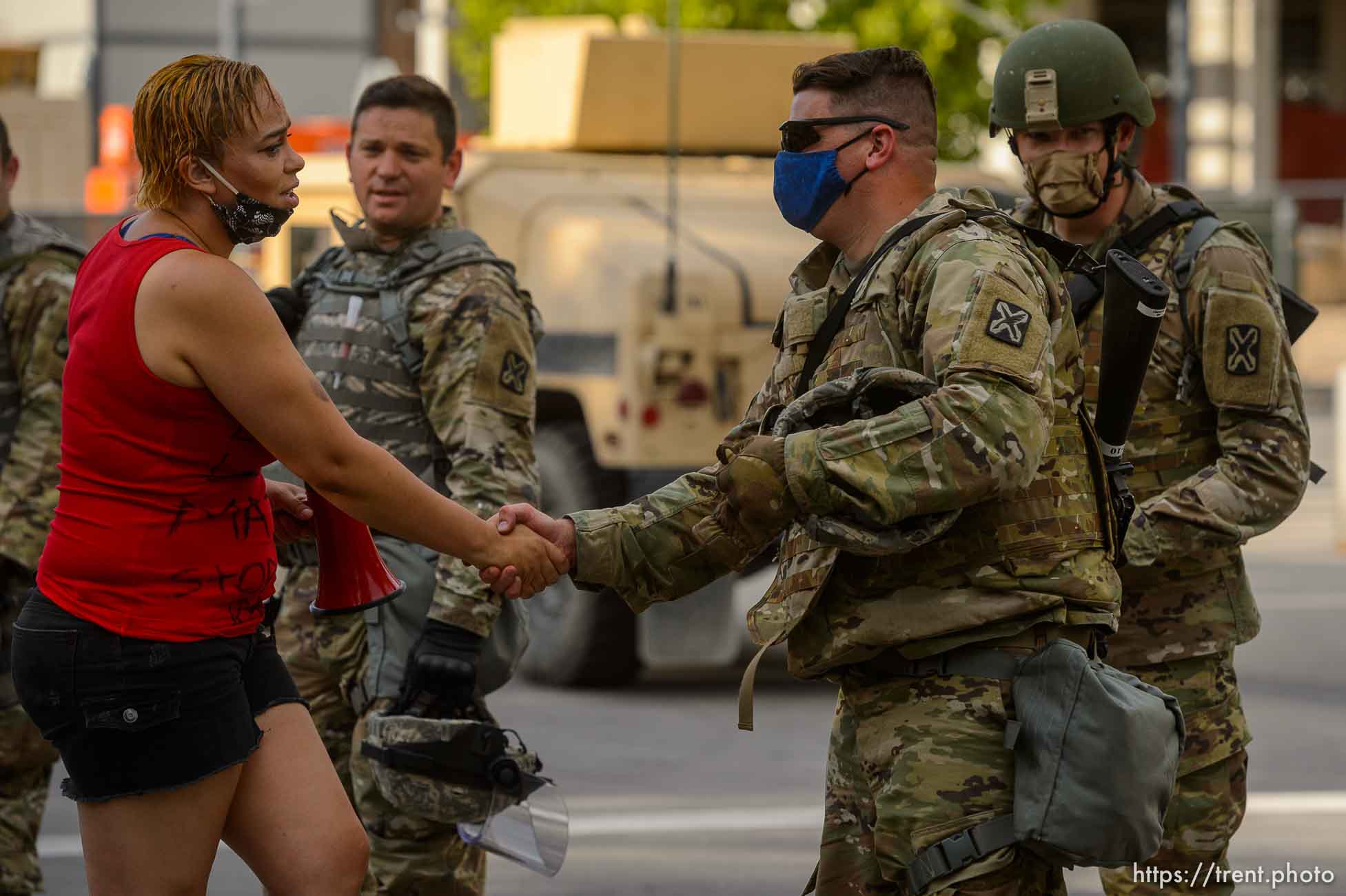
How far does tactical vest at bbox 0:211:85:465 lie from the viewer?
567 centimetres

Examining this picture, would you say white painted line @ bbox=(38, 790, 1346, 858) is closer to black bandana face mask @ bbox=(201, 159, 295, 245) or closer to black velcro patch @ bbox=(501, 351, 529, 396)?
black velcro patch @ bbox=(501, 351, 529, 396)

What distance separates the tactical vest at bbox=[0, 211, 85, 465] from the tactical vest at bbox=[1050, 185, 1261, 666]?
2.73m

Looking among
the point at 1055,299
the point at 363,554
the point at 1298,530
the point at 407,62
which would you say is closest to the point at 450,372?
the point at 363,554

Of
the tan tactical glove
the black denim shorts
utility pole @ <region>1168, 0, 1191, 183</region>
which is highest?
utility pole @ <region>1168, 0, 1191, 183</region>

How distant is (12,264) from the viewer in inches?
223

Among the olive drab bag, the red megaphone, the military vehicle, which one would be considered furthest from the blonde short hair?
the military vehicle

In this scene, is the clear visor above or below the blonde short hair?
below

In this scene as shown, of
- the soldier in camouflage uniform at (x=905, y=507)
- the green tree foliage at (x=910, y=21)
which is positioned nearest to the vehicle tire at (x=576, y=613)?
the soldier in camouflage uniform at (x=905, y=507)

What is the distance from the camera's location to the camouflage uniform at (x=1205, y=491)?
4.68 metres

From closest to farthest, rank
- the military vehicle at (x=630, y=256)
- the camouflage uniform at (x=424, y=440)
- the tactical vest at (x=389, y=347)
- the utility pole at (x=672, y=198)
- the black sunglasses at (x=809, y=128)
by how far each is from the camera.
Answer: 1. the black sunglasses at (x=809, y=128)
2. the camouflage uniform at (x=424, y=440)
3. the tactical vest at (x=389, y=347)
4. the utility pole at (x=672, y=198)
5. the military vehicle at (x=630, y=256)

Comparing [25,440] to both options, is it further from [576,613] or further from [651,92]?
[651,92]

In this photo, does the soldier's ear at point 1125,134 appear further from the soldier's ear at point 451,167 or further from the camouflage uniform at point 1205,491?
the soldier's ear at point 451,167

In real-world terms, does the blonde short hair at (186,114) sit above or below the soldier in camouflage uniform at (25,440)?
above

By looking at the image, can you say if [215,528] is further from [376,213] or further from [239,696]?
[376,213]
